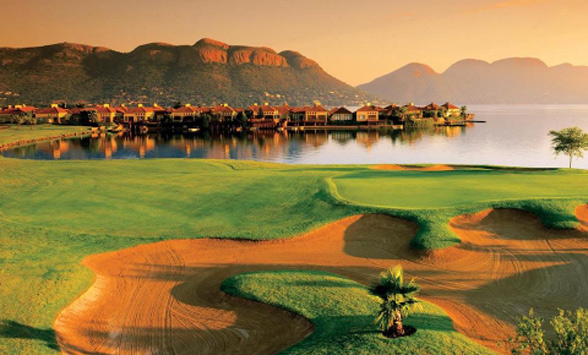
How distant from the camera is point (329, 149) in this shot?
110 metres

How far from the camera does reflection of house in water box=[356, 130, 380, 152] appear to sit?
121481 millimetres

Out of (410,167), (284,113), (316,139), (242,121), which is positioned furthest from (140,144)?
(410,167)

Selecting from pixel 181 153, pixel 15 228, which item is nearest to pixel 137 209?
pixel 15 228

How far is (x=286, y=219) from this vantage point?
27297 mm

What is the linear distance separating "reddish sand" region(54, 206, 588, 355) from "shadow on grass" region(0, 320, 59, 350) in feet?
1.53

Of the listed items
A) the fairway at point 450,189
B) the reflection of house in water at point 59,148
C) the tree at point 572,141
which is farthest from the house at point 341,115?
the fairway at point 450,189

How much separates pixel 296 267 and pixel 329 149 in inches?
3576

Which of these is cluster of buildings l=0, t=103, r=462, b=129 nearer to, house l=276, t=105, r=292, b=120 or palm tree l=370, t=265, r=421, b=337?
house l=276, t=105, r=292, b=120

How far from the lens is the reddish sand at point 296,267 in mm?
14812

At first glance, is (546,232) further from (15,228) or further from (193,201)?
(15,228)

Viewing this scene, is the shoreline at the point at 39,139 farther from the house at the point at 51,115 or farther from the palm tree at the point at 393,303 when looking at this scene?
the palm tree at the point at 393,303

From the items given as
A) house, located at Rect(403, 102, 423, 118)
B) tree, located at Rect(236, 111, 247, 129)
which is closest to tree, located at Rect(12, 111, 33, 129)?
tree, located at Rect(236, 111, 247, 129)

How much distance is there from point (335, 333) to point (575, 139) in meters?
57.5

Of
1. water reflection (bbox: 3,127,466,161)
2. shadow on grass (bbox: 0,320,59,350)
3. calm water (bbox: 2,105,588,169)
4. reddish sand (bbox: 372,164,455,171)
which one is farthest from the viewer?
water reflection (bbox: 3,127,466,161)
